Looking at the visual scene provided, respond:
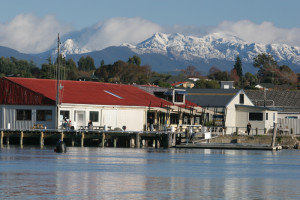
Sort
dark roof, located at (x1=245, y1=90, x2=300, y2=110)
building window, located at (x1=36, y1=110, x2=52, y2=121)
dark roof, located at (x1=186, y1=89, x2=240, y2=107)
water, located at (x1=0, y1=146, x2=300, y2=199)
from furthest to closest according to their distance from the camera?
dark roof, located at (x1=245, y1=90, x2=300, y2=110)
dark roof, located at (x1=186, y1=89, x2=240, y2=107)
building window, located at (x1=36, y1=110, x2=52, y2=121)
water, located at (x1=0, y1=146, x2=300, y2=199)

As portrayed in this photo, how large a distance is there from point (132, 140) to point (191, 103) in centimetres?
1958

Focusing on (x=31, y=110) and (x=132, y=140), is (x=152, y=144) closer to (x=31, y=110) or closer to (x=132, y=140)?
(x=132, y=140)

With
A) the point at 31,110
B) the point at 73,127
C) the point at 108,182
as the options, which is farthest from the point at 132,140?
the point at 108,182

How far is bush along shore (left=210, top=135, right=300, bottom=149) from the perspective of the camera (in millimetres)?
75463

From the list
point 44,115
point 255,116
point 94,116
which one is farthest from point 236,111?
point 44,115

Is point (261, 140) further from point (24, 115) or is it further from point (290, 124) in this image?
point (24, 115)

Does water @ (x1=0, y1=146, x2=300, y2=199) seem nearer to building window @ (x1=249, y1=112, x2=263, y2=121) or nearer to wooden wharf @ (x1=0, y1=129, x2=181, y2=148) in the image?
wooden wharf @ (x1=0, y1=129, x2=181, y2=148)

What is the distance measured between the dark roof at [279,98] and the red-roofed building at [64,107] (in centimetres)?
2590

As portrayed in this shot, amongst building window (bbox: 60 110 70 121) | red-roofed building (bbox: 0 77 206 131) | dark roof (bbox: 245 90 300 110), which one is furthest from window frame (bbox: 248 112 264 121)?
building window (bbox: 60 110 70 121)

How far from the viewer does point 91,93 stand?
76.1 metres

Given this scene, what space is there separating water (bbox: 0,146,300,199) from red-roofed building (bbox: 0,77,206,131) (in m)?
9.27

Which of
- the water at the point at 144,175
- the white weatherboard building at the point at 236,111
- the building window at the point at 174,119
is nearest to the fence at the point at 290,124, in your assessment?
the white weatherboard building at the point at 236,111

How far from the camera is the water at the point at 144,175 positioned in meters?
32.8

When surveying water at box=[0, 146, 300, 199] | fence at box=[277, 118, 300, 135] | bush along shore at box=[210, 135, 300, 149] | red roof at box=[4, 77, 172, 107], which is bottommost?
water at box=[0, 146, 300, 199]
